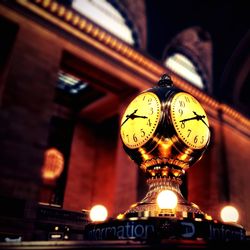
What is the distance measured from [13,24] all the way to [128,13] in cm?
487

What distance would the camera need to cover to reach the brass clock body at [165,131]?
2174 mm

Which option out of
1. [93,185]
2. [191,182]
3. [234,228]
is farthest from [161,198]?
[93,185]

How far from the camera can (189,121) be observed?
7.38 feet

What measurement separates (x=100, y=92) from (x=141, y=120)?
11.3 meters

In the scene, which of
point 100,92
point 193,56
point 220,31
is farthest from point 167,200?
point 220,31

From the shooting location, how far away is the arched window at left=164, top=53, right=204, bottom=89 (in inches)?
525

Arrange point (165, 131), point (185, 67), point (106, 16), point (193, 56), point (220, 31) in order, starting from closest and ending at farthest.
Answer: point (165, 131), point (106, 16), point (185, 67), point (220, 31), point (193, 56)

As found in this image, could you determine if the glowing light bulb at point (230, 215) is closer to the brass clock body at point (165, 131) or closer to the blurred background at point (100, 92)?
the brass clock body at point (165, 131)

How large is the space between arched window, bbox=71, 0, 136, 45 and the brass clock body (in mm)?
8485

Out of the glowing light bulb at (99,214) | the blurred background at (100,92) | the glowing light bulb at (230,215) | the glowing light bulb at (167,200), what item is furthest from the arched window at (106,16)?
the glowing light bulb at (167,200)

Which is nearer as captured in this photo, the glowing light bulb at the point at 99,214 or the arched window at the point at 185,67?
the glowing light bulb at the point at 99,214

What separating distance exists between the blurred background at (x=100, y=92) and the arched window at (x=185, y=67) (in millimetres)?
59

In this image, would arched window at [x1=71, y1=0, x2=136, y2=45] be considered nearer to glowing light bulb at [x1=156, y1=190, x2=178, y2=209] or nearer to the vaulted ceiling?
the vaulted ceiling

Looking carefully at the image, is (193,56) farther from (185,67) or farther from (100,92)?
(100,92)
